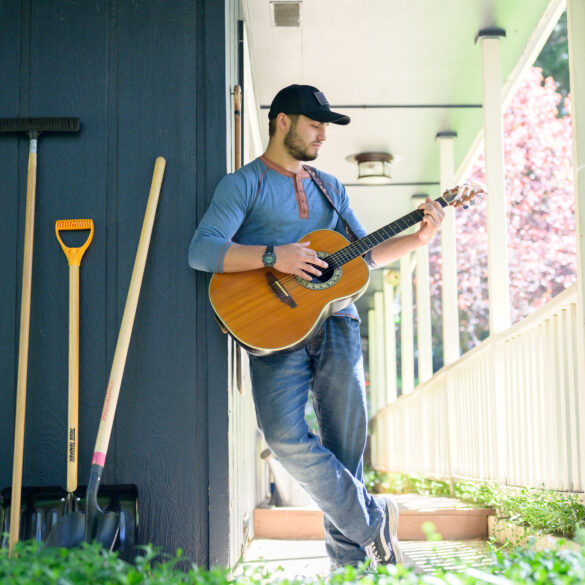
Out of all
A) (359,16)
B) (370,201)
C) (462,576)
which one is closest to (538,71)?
(370,201)

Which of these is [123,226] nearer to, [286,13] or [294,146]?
[294,146]

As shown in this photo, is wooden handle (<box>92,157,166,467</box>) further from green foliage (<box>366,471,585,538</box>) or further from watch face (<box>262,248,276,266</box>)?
green foliage (<box>366,471,585,538</box>)

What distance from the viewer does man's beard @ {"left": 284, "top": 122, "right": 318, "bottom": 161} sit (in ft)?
10.2

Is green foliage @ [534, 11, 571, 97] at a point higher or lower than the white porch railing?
higher

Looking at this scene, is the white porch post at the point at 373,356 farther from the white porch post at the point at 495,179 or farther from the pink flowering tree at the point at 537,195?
the white porch post at the point at 495,179

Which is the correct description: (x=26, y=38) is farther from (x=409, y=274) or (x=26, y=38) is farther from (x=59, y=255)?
(x=409, y=274)

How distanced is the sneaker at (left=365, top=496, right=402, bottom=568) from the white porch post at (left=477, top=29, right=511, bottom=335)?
2.41m

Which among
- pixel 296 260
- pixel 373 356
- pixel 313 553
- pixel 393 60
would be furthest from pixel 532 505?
pixel 373 356

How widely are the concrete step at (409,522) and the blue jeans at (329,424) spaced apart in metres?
1.85

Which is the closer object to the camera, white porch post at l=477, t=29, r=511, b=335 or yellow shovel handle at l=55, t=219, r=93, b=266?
yellow shovel handle at l=55, t=219, r=93, b=266

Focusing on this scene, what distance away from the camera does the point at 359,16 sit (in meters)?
4.92

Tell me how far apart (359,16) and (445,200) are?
2.23 m

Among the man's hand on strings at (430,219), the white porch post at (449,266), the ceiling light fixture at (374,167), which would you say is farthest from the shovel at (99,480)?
the ceiling light fixture at (374,167)

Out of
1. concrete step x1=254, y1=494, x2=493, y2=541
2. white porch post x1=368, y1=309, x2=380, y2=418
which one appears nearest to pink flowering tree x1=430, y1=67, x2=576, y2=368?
white porch post x1=368, y1=309, x2=380, y2=418
